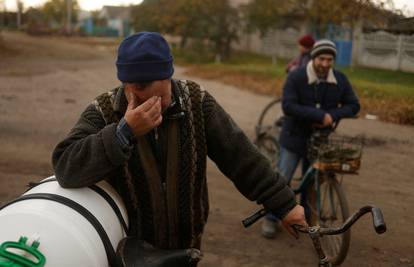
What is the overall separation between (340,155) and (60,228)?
9.61 feet

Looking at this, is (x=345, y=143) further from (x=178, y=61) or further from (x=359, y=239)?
(x=178, y=61)

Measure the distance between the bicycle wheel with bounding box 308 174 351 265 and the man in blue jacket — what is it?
45 centimetres

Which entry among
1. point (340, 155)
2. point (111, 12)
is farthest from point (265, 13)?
point (111, 12)

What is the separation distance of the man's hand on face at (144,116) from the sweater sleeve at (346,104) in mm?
2885

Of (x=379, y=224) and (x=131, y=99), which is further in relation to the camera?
(x=131, y=99)

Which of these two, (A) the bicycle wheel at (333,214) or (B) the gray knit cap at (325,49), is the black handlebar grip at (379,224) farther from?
(B) the gray knit cap at (325,49)

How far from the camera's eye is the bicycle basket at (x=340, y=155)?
4.21 meters

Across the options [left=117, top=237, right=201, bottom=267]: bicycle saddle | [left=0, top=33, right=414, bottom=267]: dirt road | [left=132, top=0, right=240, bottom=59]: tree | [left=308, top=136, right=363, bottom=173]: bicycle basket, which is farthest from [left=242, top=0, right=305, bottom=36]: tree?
[left=117, top=237, right=201, bottom=267]: bicycle saddle

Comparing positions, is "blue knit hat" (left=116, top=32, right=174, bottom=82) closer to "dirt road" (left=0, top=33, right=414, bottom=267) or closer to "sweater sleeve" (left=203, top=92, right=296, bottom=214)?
"sweater sleeve" (left=203, top=92, right=296, bottom=214)

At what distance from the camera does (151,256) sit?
2.12 meters

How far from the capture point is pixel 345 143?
14.2ft

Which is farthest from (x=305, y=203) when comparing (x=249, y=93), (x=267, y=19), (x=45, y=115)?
(x=267, y=19)

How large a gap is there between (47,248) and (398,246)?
367cm

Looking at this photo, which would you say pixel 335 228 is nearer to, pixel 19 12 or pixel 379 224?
pixel 379 224
